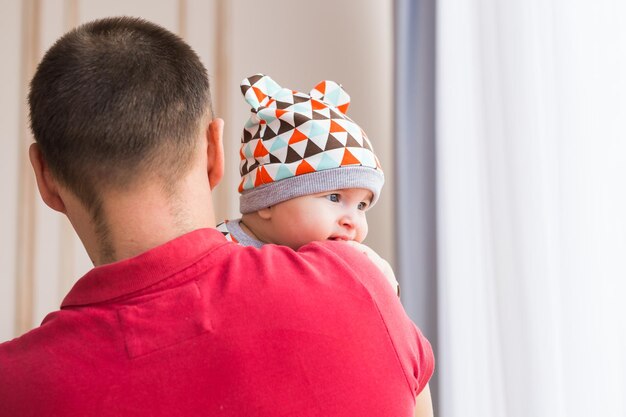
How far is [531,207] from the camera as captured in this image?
1728mm

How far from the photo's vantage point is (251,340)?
739 mm

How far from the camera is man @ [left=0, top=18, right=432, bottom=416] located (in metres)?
0.72

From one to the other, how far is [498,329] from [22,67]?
6.62 feet

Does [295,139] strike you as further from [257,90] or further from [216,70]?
[216,70]

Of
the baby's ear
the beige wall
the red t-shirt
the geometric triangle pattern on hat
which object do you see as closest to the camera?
the red t-shirt

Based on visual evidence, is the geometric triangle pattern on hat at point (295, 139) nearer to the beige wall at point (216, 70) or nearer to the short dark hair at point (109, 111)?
the short dark hair at point (109, 111)

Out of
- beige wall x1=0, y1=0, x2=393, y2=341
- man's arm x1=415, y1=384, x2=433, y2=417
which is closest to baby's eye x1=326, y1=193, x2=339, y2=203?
man's arm x1=415, y1=384, x2=433, y2=417

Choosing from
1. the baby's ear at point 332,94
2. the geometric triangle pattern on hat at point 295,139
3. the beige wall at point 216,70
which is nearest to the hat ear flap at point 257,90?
the geometric triangle pattern on hat at point 295,139

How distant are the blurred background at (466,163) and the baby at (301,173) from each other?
1.78 ft

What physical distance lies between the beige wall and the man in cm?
182

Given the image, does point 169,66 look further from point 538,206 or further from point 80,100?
point 538,206

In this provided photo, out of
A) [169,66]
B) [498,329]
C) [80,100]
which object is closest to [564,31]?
[498,329]

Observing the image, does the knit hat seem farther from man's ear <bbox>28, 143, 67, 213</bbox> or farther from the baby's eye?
man's ear <bbox>28, 143, 67, 213</bbox>

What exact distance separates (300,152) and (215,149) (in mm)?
431
